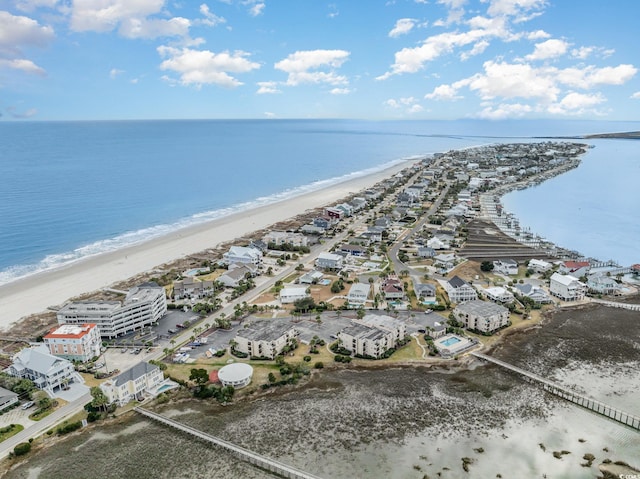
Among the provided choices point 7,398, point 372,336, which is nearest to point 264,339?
point 372,336

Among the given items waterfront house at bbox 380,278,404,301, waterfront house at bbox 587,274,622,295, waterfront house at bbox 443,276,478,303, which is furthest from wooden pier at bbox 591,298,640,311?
waterfront house at bbox 380,278,404,301

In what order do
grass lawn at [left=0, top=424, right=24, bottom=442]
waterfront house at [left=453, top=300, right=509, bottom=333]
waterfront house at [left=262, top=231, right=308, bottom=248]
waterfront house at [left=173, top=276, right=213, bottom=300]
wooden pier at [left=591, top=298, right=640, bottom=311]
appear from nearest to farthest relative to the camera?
1. grass lawn at [left=0, top=424, right=24, bottom=442]
2. waterfront house at [left=453, top=300, right=509, bottom=333]
3. wooden pier at [left=591, top=298, right=640, bottom=311]
4. waterfront house at [left=173, top=276, right=213, bottom=300]
5. waterfront house at [left=262, top=231, right=308, bottom=248]

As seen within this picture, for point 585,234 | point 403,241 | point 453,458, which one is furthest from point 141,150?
point 453,458

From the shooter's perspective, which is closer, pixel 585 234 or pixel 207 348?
pixel 207 348

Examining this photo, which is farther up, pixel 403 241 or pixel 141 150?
pixel 141 150

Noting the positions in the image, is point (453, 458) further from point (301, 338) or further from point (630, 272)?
point (630, 272)

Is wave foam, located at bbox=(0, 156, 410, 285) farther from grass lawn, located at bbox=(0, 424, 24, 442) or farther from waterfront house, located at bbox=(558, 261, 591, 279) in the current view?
waterfront house, located at bbox=(558, 261, 591, 279)

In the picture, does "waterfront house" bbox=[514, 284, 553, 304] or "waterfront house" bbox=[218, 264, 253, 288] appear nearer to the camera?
"waterfront house" bbox=[514, 284, 553, 304]

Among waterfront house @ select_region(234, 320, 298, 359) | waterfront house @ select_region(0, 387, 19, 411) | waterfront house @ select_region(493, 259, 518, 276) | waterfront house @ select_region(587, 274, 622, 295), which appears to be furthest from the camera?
waterfront house @ select_region(493, 259, 518, 276)
